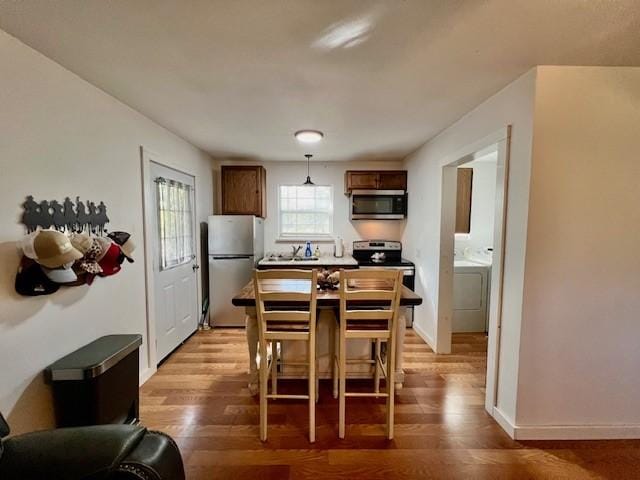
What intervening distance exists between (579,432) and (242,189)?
4264 millimetres

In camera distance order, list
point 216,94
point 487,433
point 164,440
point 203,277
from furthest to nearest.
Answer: point 203,277, point 216,94, point 487,433, point 164,440

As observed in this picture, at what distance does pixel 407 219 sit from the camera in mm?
4375

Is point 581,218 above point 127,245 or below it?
above

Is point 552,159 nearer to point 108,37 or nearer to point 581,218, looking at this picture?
point 581,218

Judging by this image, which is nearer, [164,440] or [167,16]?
[164,440]

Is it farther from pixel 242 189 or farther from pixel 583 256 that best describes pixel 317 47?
pixel 242 189

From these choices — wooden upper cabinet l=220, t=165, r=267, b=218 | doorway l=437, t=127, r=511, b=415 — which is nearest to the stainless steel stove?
doorway l=437, t=127, r=511, b=415

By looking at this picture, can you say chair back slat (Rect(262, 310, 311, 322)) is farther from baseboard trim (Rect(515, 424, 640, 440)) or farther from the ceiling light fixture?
the ceiling light fixture

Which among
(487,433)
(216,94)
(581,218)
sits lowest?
(487,433)

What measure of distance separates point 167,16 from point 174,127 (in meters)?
1.81

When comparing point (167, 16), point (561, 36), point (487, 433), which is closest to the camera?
point (167, 16)

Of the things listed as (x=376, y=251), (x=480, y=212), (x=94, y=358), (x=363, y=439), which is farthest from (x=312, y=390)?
(x=480, y=212)

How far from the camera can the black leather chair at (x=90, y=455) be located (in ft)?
3.16

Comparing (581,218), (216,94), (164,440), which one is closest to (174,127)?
(216,94)
